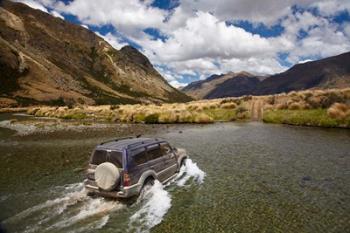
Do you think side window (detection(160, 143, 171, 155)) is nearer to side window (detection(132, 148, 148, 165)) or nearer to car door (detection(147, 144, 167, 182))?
car door (detection(147, 144, 167, 182))

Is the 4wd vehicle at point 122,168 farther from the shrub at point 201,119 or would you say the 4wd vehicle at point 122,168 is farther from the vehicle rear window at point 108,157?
the shrub at point 201,119

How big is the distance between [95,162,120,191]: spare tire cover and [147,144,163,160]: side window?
247 cm

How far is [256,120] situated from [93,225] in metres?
46.7

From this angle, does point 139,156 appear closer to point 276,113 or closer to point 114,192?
point 114,192

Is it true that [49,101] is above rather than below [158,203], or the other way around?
above

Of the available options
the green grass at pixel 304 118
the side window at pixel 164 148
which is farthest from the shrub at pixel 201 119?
the side window at pixel 164 148

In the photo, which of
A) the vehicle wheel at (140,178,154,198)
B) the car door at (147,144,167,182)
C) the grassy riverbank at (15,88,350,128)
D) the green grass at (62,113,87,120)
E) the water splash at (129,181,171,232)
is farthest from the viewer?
the green grass at (62,113,87,120)

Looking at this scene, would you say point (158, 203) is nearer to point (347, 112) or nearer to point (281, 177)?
point (281, 177)

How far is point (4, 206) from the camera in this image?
13.8 metres

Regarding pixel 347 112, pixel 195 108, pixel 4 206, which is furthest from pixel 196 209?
pixel 195 108

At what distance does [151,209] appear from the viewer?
13.2 metres

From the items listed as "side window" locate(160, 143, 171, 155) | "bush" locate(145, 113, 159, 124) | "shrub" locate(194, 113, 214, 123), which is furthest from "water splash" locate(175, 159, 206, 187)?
"bush" locate(145, 113, 159, 124)

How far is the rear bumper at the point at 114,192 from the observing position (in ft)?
42.3

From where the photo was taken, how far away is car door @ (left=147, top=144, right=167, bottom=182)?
49.3 ft
